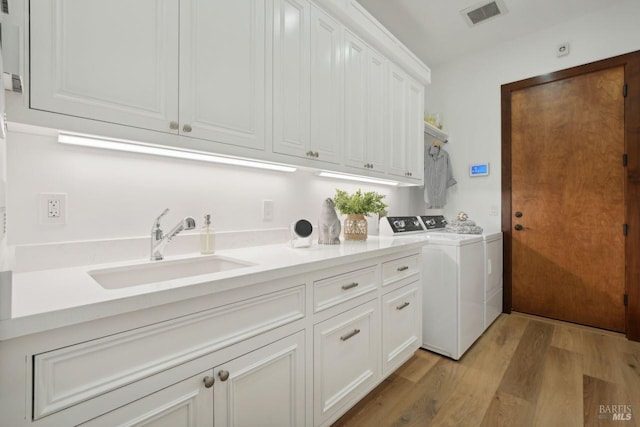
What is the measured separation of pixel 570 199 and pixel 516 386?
1.91 meters

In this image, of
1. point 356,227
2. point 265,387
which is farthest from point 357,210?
point 265,387

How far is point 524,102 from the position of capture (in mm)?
2998

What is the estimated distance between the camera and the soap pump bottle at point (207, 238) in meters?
1.44

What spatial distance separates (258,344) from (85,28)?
46.4 inches

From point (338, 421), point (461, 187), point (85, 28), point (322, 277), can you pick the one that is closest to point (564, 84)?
point (461, 187)

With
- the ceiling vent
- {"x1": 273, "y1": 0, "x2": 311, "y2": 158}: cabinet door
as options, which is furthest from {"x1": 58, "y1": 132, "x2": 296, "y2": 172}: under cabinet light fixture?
the ceiling vent

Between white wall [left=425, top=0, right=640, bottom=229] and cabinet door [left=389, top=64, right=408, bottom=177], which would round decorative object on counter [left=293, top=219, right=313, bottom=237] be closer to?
cabinet door [left=389, top=64, right=408, bottom=177]

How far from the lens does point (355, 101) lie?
197 centimetres

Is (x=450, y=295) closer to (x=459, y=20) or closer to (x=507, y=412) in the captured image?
(x=507, y=412)

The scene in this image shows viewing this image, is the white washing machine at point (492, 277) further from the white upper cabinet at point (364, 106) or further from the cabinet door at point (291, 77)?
the cabinet door at point (291, 77)

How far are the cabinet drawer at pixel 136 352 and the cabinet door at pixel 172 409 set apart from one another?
0.07m

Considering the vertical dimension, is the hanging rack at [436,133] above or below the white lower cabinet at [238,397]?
above

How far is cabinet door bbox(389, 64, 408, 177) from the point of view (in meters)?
2.33

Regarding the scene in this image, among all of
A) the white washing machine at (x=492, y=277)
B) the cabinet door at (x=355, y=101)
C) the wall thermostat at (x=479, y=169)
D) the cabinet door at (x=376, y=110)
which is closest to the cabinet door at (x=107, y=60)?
the cabinet door at (x=355, y=101)
